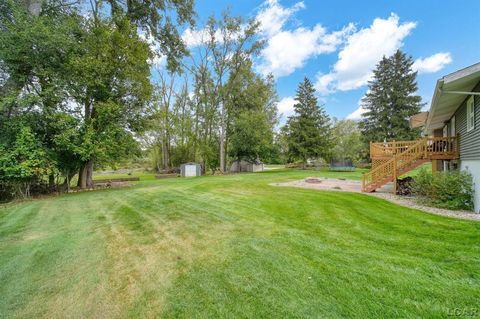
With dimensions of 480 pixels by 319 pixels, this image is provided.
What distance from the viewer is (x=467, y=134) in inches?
281

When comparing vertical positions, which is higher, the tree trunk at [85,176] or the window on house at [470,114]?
the window on house at [470,114]

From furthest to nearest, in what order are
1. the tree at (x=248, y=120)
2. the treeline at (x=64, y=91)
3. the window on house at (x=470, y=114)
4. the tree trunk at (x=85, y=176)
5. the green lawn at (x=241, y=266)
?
the tree at (x=248, y=120) < the tree trunk at (x=85, y=176) < the treeline at (x=64, y=91) < the window on house at (x=470, y=114) < the green lawn at (x=241, y=266)

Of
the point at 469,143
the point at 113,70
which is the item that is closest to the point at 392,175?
the point at 469,143

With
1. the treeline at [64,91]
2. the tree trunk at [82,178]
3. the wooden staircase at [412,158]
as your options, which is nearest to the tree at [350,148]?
the wooden staircase at [412,158]

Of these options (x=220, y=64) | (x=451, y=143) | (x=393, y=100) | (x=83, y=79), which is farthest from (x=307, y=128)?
(x=83, y=79)

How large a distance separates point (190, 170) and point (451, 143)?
59.5 ft

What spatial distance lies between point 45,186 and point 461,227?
15201mm

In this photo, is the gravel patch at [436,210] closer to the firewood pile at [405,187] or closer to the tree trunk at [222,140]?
the firewood pile at [405,187]

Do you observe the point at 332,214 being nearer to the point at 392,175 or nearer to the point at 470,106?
the point at 392,175

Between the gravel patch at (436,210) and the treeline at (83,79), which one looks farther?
the treeline at (83,79)

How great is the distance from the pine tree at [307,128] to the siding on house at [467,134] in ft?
49.5

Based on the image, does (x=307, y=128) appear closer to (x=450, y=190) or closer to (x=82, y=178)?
(x=450, y=190)

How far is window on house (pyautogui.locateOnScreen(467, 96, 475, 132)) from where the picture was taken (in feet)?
21.6

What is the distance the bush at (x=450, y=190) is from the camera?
6098mm
